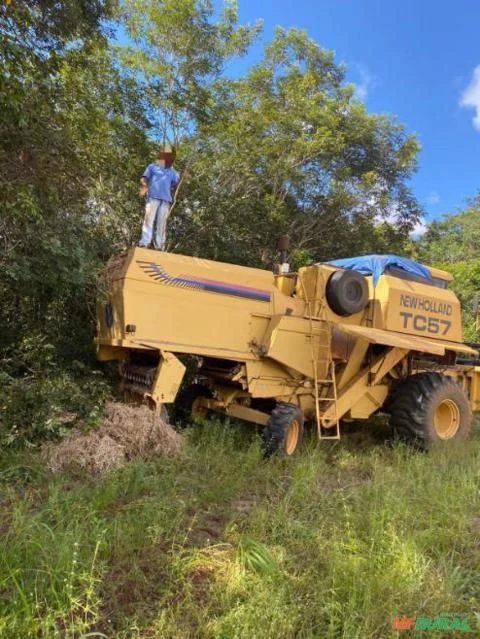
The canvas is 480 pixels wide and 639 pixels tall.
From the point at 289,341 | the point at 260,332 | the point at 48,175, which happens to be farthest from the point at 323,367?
the point at 48,175

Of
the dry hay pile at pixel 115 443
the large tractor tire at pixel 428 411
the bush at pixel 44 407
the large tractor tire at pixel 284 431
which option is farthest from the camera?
the large tractor tire at pixel 428 411

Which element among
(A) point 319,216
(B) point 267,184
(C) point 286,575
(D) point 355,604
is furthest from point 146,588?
(A) point 319,216

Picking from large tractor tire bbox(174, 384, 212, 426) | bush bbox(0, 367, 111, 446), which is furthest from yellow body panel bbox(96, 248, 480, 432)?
bush bbox(0, 367, 111, 446)

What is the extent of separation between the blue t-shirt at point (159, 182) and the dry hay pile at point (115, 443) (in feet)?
9.89

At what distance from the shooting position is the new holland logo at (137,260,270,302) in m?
5.37

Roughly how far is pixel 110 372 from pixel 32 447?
88.2 inches

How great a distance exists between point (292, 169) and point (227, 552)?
36.4 ft

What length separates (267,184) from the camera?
13.0m

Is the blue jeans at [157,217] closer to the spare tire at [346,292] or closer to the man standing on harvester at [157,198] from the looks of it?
the man standing on harvester at [157,198]

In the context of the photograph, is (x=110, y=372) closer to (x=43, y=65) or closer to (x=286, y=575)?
(x=43, y=65)

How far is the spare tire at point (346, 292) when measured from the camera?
21.7 ft

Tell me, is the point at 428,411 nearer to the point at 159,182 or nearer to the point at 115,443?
the point at 115,443

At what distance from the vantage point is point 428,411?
668 centimetres

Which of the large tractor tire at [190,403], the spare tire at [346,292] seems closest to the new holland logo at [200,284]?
the spare tire at [346,292]
